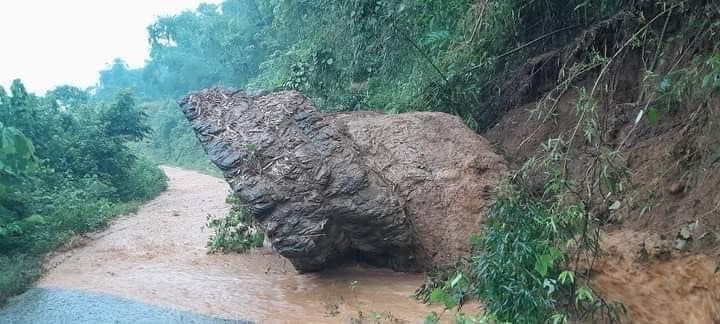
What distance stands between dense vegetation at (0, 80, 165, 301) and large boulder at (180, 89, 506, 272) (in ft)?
8.20

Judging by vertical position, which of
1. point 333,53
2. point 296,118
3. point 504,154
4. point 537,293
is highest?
point 333,53

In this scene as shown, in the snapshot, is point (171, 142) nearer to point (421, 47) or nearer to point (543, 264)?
point (421, 47)

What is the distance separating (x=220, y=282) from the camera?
7523 mm

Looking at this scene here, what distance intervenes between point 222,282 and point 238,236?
1741mm

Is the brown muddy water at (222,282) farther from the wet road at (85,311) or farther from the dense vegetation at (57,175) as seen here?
the dense vegetation at (57,175)

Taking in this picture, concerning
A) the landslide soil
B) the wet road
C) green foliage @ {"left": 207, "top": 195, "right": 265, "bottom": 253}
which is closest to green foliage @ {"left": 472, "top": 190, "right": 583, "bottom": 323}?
the landslide soil

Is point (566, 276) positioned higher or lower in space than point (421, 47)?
lower

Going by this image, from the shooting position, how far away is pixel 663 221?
15.1 ft

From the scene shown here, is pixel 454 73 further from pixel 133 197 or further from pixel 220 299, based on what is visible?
pixel 133 197

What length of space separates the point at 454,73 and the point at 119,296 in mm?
5697

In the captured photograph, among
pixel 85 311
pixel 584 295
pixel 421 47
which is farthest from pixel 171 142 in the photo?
pixel 584 295

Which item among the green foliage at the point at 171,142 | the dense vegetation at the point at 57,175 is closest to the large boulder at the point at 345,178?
the dense vegetation at the point at 57,175

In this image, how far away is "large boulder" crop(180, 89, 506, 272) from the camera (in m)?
6.73

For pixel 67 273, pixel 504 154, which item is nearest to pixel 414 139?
pixel 504 154
